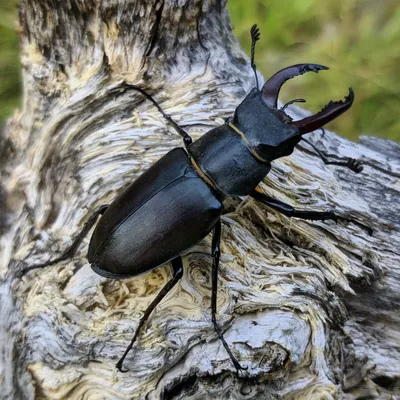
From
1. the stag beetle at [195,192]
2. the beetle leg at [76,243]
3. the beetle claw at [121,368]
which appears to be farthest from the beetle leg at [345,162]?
the beetle claw at [121,368]

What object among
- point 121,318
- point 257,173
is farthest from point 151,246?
point 257,173

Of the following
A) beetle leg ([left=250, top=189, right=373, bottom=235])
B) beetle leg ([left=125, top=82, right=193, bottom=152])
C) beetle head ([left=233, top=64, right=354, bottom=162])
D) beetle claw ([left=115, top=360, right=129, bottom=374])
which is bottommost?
beetle claw ([left=115, top=360, right=129, bottom=374])

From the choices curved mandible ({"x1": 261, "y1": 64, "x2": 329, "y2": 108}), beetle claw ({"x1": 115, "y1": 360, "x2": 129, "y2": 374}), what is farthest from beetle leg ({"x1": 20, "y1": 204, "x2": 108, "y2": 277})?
curved mandible ({"x1": 261, "y1": 64, "x2": 329, "y2": 108})

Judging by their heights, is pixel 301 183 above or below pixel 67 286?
below

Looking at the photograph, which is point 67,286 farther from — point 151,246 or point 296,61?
point 296,61

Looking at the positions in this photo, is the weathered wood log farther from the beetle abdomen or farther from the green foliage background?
the green foliage background

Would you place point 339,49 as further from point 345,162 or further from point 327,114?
point 327,114

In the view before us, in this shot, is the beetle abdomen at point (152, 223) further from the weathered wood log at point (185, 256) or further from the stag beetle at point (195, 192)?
the weathered wood log at point (185, 256)
